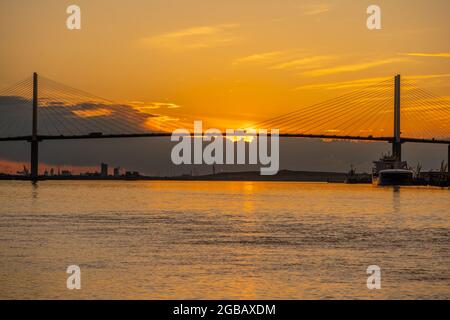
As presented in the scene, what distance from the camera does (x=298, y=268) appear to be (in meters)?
27.4

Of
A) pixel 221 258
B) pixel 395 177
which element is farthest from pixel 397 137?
pixel 221 258

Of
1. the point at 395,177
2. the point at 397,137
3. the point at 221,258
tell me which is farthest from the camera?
the point at 395,177

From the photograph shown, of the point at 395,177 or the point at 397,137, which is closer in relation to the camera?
the point at 397,137

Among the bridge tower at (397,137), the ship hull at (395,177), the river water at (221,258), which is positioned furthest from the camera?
the ship hull at (395,177)

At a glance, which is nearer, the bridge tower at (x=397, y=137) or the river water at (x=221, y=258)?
the river water at (x=221, y=258)

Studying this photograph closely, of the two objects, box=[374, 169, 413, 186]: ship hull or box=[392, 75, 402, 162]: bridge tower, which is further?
box=[374, 169, 413, 186]: ship hull

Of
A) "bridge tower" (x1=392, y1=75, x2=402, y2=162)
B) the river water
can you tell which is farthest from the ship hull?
the river water

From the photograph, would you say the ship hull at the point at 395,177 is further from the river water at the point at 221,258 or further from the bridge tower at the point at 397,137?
the river water at the point at 221,258

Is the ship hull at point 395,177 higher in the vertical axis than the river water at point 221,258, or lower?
higher

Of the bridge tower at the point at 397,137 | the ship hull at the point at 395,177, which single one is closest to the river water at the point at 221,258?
the bridge tower at the point at 397,137

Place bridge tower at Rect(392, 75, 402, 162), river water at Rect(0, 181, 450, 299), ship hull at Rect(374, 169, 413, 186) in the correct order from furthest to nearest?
ship hull at Rect(374, 169, 413, 186)
bridge tower at Rect(392, 75, 402, 162)
river water at Rect(0, 181, 450, 299)

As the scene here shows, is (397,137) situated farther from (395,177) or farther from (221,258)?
(221,258)

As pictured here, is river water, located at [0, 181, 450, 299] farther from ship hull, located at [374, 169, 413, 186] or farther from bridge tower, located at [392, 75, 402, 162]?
ship hull, located at [374, 169, 413, 186]

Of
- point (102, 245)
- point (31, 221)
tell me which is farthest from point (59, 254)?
point (31, 221)
